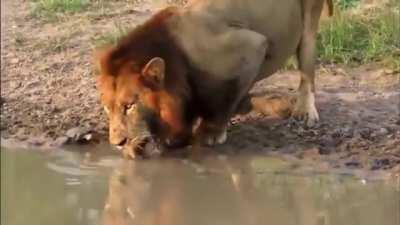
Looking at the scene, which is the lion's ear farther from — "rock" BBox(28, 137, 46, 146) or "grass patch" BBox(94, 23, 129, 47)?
"grass patch" BBox(94, 23, 129, 47)

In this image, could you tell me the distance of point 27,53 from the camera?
8.22 m

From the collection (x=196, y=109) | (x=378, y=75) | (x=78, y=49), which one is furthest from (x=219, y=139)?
(x=78, y=49)

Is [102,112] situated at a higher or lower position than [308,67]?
lower

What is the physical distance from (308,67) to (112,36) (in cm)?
164

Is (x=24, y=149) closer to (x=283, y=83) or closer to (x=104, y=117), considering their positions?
(x=104, y=117)

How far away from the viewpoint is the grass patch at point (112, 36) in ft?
26.4

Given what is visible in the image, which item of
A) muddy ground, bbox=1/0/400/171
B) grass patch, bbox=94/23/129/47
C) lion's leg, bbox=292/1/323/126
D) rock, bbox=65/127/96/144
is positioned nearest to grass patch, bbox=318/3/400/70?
muddy ground, bbox=1/0/400/171

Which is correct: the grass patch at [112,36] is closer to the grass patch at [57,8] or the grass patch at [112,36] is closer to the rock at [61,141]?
the grass patch at [57,8]

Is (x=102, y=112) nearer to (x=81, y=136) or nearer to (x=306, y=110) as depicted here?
(x=81, y=136)

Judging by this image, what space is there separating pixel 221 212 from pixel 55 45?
3.03 meters

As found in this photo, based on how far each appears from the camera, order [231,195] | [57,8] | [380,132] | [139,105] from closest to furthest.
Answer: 1. [231,195]
2. [139,105]
3. [380,132]
4. [57,8]

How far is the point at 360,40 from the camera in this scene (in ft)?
26.1

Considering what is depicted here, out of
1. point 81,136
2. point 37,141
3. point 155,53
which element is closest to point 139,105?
point 155,53

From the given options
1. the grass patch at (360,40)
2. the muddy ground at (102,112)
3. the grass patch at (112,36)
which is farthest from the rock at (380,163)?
the grass patch at (112,36)
